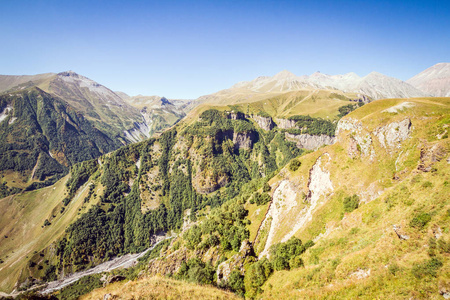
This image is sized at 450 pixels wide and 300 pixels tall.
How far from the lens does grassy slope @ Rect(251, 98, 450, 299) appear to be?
64.0 feet

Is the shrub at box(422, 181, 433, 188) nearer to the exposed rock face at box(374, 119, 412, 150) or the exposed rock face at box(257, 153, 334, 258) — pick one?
the exposed rock face at box(374, 119, 412, 150)

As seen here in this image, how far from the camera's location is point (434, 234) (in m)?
21.0

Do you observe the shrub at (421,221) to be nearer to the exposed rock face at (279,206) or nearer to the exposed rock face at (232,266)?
the exposed rock face at (279,206)

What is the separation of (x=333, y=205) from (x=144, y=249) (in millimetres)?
163878

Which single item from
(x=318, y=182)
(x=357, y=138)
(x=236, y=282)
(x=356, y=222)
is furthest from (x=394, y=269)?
(x=357, y=138)

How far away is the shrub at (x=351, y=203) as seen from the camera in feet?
129

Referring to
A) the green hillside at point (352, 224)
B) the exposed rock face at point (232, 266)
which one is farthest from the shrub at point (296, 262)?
the exposed rock face at point (232, 266)

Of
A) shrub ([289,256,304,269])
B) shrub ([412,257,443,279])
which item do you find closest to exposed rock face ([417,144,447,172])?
shrub ([412,257,443,279])

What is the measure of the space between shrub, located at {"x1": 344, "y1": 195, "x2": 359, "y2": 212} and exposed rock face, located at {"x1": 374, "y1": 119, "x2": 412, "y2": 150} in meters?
17.0

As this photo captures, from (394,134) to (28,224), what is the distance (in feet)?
842

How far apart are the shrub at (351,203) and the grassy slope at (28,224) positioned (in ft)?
641

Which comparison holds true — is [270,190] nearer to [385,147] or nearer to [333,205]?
[333,205]

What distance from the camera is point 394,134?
45.2 metres

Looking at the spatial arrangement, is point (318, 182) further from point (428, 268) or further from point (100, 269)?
point (100, 269)
